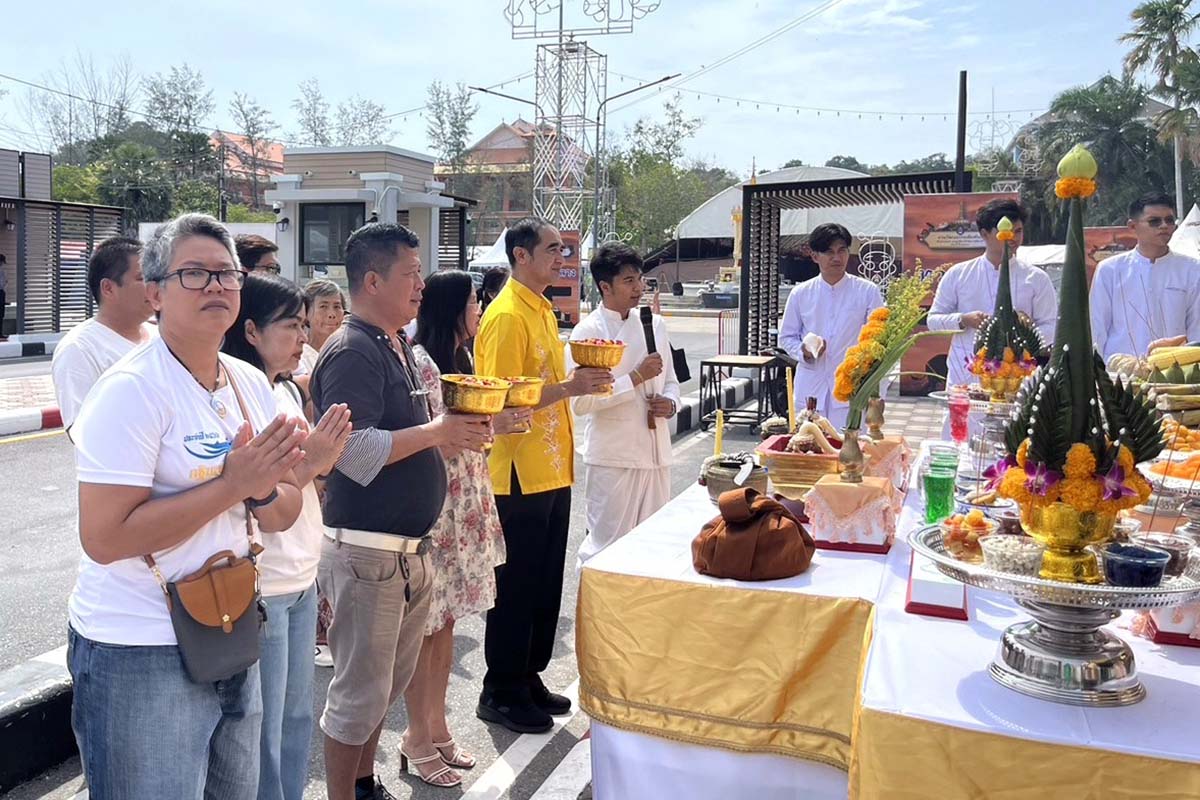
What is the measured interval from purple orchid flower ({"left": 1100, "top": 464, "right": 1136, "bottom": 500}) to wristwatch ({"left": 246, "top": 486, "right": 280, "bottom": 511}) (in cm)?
165

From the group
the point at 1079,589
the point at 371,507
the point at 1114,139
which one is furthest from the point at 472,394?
the point at 1114,139

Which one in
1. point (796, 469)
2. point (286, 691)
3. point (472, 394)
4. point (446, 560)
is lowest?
point (286, 691)

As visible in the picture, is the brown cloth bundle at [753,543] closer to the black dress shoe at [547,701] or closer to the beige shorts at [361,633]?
the beige shorts at [361,633]

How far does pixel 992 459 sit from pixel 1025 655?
1.51 metres

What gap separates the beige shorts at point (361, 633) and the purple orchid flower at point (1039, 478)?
176cm

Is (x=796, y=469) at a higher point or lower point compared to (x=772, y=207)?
lower

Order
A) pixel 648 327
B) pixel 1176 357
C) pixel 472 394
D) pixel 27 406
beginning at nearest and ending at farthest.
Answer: pixel 472 394 < pixel 1176 357 < pixel 648 327 < pixel 27 406

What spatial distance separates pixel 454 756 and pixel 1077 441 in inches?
96.3

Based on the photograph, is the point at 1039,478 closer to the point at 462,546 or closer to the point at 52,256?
the point at 462,546

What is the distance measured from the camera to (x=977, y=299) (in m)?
5.83

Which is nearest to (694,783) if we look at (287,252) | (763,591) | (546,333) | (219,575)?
(763,591)

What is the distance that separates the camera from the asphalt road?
3.32 meters

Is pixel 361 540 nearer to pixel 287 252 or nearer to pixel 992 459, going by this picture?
pixel 992 459

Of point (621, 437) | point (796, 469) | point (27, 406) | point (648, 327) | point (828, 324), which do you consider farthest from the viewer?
point (27, 406)
